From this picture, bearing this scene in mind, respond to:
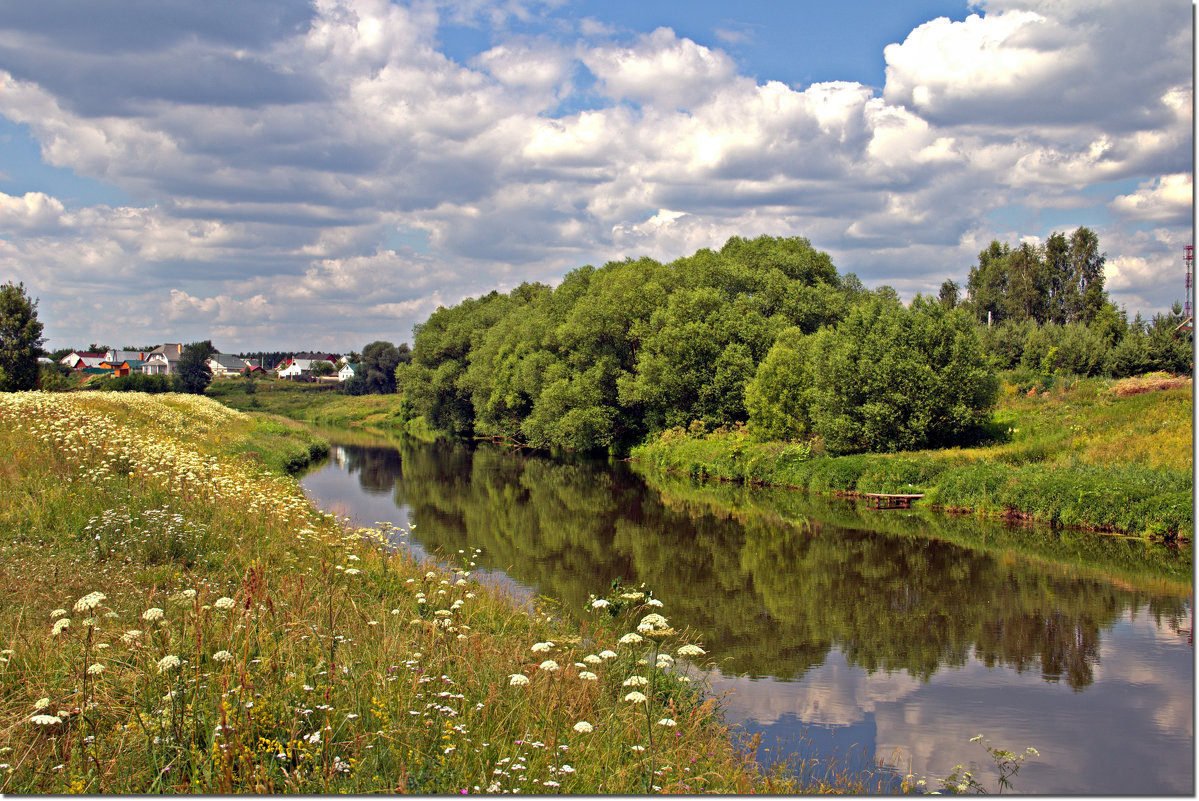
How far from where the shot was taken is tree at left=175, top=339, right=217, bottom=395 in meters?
81.2

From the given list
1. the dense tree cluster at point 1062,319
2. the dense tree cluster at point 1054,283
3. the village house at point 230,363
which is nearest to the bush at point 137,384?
the dense tree cluster at point 1062,319

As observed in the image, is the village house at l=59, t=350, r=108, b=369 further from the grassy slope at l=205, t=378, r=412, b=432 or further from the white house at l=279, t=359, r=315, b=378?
the white house at l=279, t=359, r=315, b=378

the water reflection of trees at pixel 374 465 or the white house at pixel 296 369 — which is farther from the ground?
the white house at pixel 296 369

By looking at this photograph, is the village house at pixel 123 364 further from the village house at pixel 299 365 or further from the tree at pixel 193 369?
the village house at pixel 299 365

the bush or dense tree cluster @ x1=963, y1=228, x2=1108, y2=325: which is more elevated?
dense tree cluster @ x1=963, y1=228, x2=1108, y2=325

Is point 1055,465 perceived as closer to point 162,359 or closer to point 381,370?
point 381,370

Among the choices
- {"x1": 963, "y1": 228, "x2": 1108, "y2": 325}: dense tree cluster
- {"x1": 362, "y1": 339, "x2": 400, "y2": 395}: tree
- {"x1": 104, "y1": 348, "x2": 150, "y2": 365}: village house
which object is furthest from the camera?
{"x1": 362, "y1": 339, "x2": 400, "y2": 395}: tree

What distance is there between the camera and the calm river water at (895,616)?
29.3 feet

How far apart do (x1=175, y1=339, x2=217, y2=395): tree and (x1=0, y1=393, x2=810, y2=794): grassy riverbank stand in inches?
3109

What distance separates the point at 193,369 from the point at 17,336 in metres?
50.1

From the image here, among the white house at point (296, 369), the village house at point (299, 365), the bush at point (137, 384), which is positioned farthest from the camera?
the village house at point (299, 365)

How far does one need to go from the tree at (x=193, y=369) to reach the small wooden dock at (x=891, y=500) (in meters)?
73.4

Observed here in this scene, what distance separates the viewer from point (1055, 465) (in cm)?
2355

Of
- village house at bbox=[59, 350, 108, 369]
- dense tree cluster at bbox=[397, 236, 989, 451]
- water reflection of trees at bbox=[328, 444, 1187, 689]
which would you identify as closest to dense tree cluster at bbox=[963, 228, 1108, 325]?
dense tree cluster at bbox=[397, 236, 989, 451]
